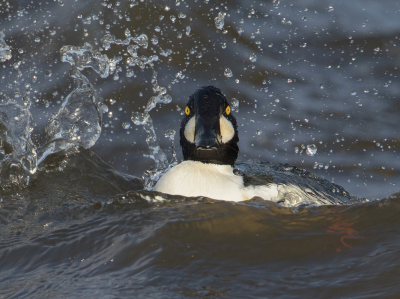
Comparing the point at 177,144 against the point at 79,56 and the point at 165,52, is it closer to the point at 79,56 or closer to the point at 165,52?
the point at 165,52

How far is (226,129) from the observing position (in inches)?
173

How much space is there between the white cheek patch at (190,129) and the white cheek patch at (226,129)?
0.83 feet

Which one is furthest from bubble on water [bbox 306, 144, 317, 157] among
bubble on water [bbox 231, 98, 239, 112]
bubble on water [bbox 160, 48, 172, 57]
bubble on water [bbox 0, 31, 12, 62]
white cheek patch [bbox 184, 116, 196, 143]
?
bubble on water [bbox 0, 31, 12, 62]

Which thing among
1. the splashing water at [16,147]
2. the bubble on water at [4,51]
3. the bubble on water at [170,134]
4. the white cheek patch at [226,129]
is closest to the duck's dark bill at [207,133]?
the white cheek patch at [226,129]

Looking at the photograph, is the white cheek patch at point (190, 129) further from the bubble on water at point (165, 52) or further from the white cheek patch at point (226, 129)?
the bubble on water at point (165, 52)

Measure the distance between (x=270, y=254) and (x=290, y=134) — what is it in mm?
4725

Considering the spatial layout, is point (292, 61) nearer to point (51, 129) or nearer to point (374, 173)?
point (374, 173)

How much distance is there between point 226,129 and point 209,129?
48 cm

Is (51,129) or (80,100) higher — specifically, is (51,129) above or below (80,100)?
below

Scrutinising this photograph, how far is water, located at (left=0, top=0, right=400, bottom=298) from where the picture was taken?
2.85 meters

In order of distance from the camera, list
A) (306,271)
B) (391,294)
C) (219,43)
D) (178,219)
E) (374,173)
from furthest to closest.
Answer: (219,43)
(374,173)
(178,219)
(306,271)
(391,294)

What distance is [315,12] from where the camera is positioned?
8.58 m

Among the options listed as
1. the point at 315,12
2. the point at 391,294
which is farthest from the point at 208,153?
the point at 315,12

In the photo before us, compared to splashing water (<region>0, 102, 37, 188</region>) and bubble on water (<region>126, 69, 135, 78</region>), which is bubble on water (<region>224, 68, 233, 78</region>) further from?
splashing water (<region>0, 102, 37, 188</region>)
